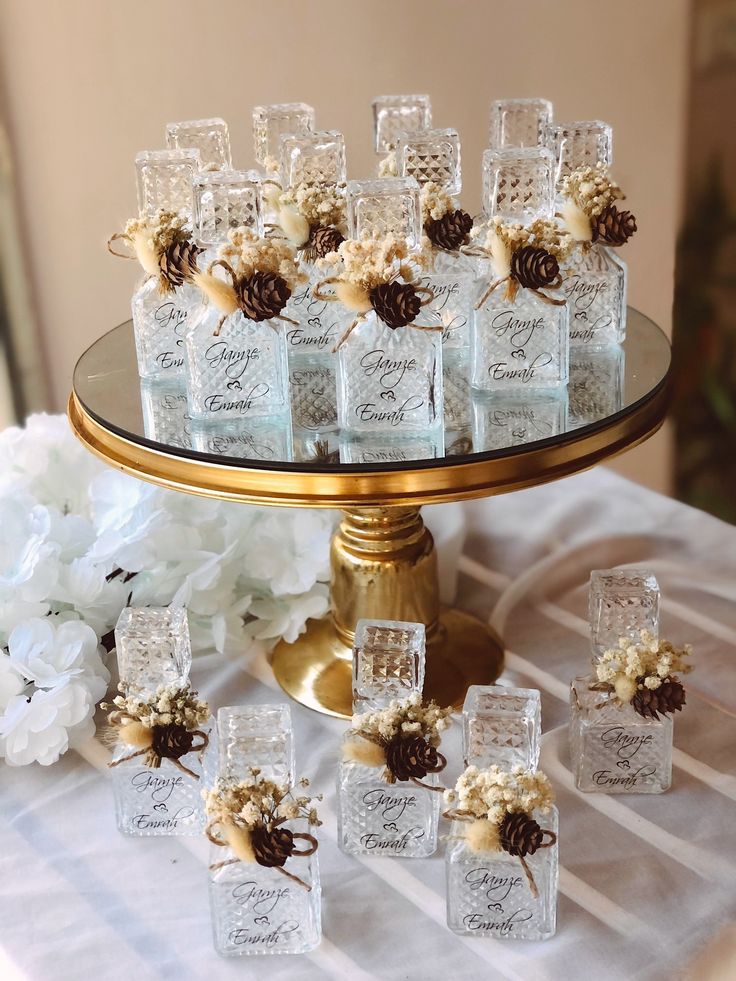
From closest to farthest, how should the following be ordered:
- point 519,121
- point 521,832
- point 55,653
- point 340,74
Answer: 1. point 521,832
2. point 55,653
3. point 519,121
4. point 340,74

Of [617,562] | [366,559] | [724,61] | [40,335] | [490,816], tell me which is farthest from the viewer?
[40,335]

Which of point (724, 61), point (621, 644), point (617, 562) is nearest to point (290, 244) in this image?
point (621, 644)

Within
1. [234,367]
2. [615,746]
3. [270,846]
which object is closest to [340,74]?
[234,367]

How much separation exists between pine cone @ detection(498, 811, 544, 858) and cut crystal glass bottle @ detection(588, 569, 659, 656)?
28 centimetres

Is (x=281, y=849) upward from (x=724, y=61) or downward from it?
downward

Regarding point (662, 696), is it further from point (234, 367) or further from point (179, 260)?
point (179, 260)

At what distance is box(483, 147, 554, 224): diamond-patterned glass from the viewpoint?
3.92 feet

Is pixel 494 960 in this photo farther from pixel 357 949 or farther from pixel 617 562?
pixel 617 562

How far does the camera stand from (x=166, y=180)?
4.12ft

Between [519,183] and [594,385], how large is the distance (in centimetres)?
22

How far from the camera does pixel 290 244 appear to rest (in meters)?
1.28

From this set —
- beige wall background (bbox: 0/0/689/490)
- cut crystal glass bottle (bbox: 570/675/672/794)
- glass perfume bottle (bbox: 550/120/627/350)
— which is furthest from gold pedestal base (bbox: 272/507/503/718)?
beige wall background (bbox: 0/0/689/490)

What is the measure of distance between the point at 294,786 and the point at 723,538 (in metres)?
0.84

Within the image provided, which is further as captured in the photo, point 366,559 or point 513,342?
point 366,559
